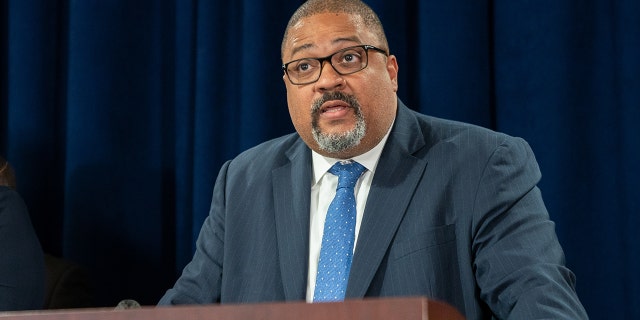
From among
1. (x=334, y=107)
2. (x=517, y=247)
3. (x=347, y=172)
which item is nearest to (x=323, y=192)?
(x=347, y=172)

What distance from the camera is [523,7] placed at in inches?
79.7

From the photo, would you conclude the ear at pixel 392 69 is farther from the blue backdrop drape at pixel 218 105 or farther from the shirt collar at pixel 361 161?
the blue backdrop drape at pixel 218 105

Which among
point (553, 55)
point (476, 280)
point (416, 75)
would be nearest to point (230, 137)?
point (416, 75)

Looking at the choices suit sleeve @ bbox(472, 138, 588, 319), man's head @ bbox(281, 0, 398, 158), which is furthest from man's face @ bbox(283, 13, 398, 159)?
suit sleeve @ bbox(472, 138, 588, 319)

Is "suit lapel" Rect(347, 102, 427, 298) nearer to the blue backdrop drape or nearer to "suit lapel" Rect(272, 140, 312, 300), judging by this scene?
"suit lapel" Rect(272, 140, 312, 300)

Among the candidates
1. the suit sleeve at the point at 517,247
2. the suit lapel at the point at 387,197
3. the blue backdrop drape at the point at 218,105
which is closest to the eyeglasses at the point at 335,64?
the suit lapel at the point at 387,197

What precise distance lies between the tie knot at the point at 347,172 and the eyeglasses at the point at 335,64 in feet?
0.55

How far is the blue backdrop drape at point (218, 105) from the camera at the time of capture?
1.97 meters

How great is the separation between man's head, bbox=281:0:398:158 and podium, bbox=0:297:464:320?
83cm

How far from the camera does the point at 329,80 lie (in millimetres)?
1646

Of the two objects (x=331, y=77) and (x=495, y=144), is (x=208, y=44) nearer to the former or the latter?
(x=331, y=77)

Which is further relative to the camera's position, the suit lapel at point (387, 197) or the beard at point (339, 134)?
the beard at point (339, 134)

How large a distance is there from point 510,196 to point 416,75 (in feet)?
2.36

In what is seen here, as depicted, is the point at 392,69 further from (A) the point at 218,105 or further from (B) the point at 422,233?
(A) the point at 218,105
